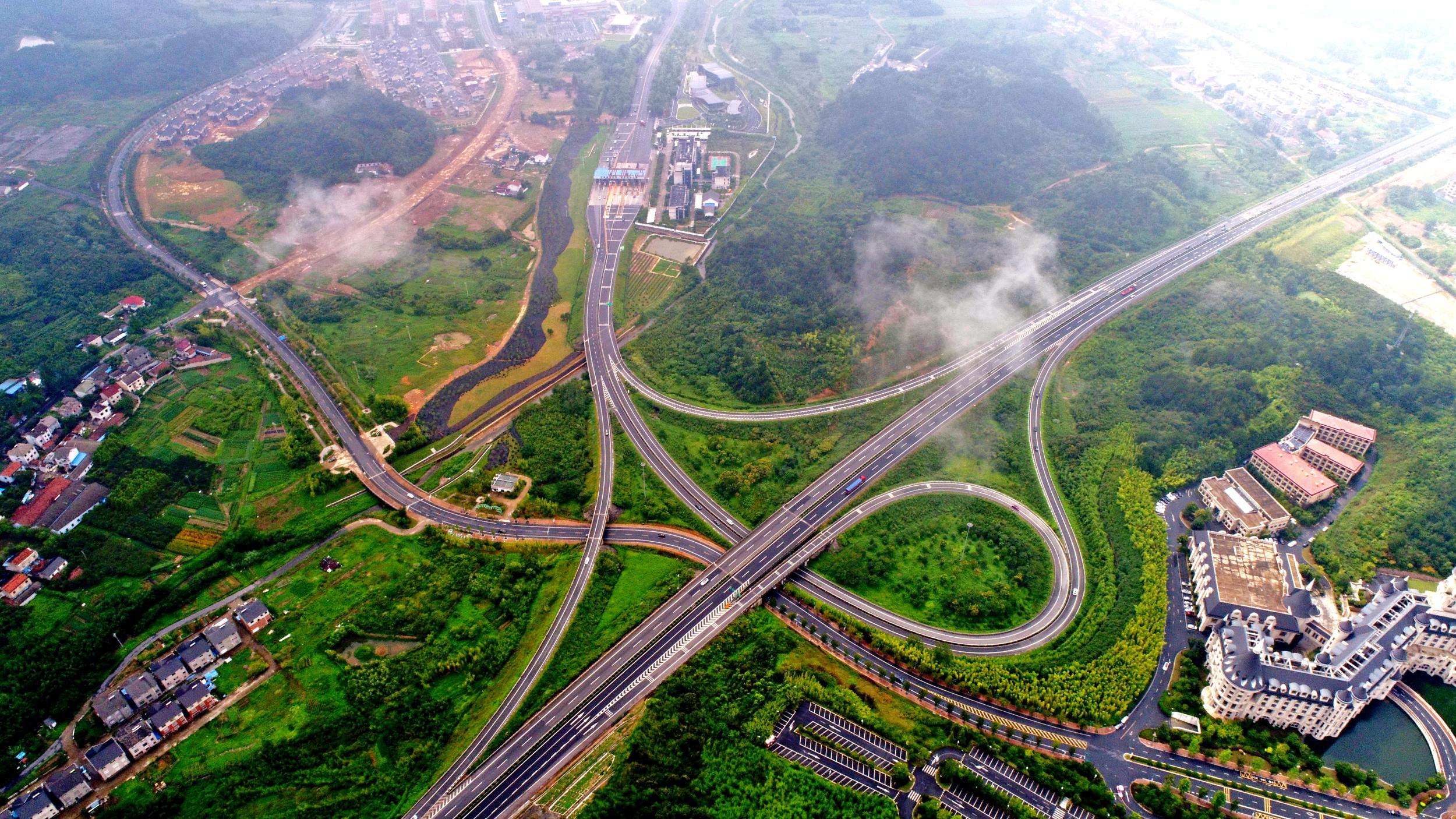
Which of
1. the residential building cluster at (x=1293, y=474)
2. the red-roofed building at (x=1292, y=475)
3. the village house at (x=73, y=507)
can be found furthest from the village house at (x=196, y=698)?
the red-roofed building at (x=1292, y=475)

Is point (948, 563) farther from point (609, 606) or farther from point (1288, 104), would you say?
point (1288, 104)

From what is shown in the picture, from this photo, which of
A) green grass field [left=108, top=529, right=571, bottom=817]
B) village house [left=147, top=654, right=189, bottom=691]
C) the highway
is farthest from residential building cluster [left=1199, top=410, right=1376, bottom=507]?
village house [left=147, top=654, right=189, bottom=691]

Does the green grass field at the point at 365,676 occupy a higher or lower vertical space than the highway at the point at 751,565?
higher

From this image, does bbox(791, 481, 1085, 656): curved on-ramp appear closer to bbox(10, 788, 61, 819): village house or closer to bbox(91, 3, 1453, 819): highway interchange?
bbox(91, 3, 1453, 819): highway interchange

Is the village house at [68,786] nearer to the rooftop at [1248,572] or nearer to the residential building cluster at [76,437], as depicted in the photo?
the residential building cluster at [76,437]

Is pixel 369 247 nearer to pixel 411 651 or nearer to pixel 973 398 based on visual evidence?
pixel 411 651
